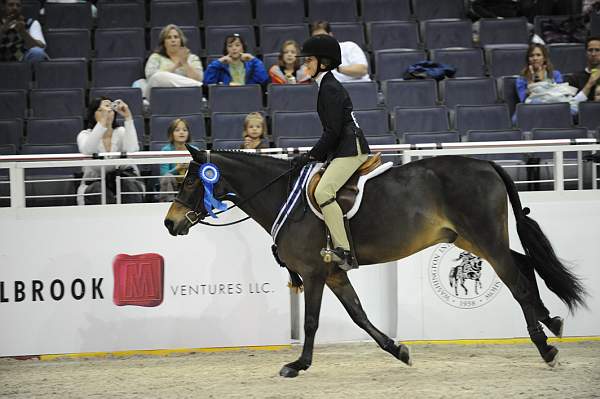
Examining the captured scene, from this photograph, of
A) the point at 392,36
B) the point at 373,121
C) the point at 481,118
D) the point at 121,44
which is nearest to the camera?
the point at 373,121

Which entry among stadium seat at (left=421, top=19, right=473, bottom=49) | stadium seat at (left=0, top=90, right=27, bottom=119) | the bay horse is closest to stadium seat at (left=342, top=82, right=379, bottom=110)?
stadium seat at (left=421, top=19, right=473, bottom=49)

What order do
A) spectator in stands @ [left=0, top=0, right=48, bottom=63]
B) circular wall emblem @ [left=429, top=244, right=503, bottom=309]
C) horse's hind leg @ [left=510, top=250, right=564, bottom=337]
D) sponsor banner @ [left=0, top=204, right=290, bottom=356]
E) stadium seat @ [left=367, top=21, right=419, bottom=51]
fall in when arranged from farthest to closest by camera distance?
stadium seat @ [left=367, top=21, right=419, bottom=51] < spectator in stands @ [left=0, top=0, right=48, bottom=63] < circular wall emblem @ [left=429, top=244, right=503, bottom=309] < sponsor banner @ [left=0, top=204, right=290, bottom=356] < horse's hind leg @ [left=510, top=250, right=564, bottom=337]

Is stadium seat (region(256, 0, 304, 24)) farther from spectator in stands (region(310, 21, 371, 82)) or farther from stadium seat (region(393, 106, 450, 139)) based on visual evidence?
stadium seat (region(393, 106, 450, 139))

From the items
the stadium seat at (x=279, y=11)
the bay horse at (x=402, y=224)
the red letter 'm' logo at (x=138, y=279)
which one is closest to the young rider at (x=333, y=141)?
the bay horse at (x=402, y=224)

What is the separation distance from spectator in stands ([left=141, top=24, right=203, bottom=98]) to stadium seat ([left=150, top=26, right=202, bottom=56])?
0.77m

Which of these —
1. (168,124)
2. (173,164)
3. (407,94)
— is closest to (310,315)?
(173,164)

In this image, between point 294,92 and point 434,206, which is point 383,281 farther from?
point 294,92

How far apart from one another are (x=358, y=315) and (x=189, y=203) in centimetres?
156

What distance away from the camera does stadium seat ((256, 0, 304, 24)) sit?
39.7 ft

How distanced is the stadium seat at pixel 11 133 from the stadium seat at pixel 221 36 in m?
2.75

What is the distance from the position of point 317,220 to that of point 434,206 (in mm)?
914

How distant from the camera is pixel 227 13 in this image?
39.6 ft

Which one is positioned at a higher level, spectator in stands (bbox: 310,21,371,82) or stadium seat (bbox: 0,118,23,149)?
spectator in stands (bbox: 310,21,371,82)

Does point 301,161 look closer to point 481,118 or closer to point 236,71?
point 481,118
